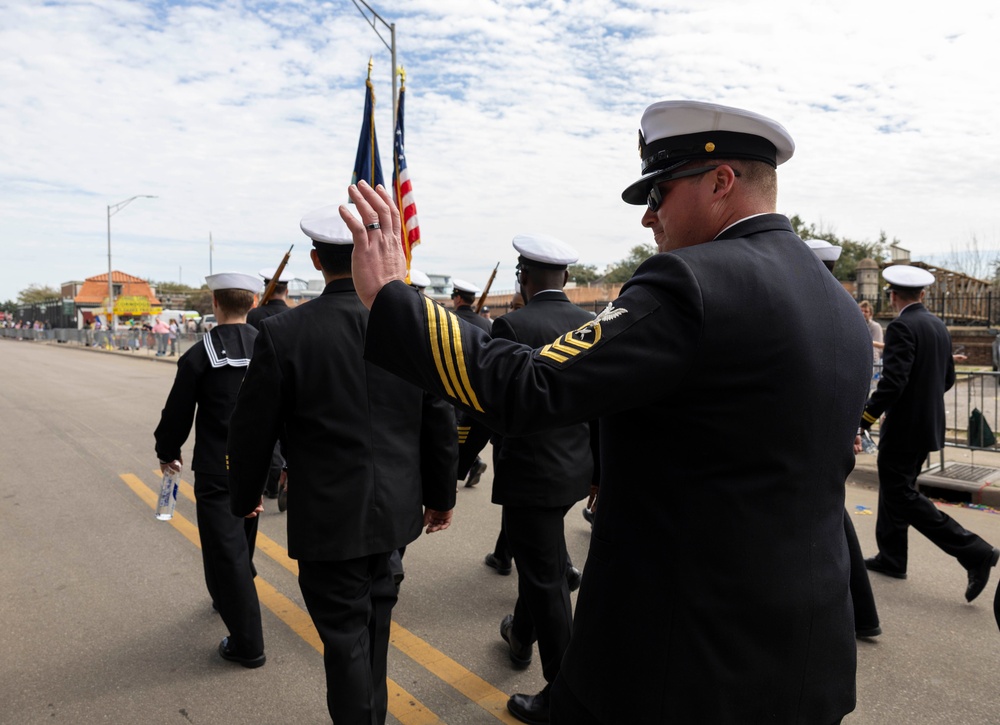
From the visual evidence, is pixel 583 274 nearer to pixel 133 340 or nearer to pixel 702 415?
pixel 133 340

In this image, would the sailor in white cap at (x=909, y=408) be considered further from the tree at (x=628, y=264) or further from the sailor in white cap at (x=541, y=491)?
the tree at (x=628, y=264)

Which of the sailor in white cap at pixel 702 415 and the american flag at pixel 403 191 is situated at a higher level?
the american flag at pixel 403 191

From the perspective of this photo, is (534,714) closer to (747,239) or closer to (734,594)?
(734,594)

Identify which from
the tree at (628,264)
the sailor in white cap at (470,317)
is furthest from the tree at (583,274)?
the sailor in white cap at (470,317)

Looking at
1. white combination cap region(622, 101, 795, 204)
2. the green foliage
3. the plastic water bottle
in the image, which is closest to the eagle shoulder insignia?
white combination cap region(622, 101, 795, 204)

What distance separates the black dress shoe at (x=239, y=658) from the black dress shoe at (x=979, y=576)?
391 cm

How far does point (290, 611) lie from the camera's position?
173 inches

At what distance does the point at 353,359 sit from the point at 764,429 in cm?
179

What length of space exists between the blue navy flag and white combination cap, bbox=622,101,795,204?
4979 millimetres

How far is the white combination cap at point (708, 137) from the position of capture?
157 cm

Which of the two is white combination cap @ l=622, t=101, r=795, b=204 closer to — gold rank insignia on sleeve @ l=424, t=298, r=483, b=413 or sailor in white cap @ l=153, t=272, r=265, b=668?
gold rank insignia on sleeve @ l=424, t=298, r=483, b=413

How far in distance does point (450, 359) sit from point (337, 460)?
1.58m

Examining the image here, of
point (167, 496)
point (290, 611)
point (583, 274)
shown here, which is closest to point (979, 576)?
point (290, 611)

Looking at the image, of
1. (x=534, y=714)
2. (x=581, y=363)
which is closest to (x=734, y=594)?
(x=581, y=363)
